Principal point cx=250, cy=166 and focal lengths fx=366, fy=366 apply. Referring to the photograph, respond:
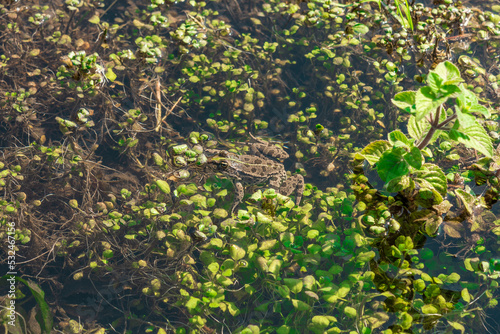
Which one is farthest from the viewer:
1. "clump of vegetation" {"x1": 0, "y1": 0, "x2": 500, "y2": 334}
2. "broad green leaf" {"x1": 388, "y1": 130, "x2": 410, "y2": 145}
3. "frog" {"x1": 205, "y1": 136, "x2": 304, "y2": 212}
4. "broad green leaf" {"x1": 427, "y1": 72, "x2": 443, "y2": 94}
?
"frog" {"x1": 205, "y1": 136, "x2": 304, "y2": 212}

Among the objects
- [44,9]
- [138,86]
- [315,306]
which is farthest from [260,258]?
[44,9]

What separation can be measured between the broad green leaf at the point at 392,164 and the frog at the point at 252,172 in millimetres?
1807

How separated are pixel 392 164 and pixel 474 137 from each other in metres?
0.59

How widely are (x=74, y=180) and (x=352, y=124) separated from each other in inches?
155

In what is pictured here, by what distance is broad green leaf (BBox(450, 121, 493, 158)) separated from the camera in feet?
8.63

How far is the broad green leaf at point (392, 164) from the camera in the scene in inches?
111

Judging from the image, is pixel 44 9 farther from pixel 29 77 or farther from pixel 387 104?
pixel 387 104

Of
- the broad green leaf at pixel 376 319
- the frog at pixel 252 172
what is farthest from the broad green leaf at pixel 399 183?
the frog at pixel 252 172

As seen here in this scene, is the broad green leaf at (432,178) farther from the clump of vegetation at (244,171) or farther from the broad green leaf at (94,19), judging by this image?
the broad green leaf at (94,19)

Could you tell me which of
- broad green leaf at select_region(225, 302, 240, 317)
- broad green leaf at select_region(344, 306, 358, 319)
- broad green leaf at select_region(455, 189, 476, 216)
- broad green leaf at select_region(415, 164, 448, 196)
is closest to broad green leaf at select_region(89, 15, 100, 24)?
broad green leaf at select_region(225, 302, 240, 317)

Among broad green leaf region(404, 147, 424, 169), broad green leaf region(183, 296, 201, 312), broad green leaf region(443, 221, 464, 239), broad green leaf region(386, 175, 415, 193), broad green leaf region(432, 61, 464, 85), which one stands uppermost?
broad green leaf region(432, 61, 464, 85)

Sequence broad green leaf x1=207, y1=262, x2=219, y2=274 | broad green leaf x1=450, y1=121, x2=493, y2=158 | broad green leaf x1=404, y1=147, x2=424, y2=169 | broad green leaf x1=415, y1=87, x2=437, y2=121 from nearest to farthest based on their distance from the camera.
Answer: broad green leaf x1=415, y1=87, x2=437, y2=121
broad green leaf x1=450, y1=121, x2=493, y2=158
broad green leaf x1=404, y1=147, x2=424, y2=169
broad green leaf x1=207, y1=262, x2=219, y2=274

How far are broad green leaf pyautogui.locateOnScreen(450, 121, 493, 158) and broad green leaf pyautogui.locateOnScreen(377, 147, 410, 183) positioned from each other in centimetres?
38

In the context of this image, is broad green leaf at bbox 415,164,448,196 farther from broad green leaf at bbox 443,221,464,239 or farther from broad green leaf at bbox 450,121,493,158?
broad green leaf at bbox 443,221,464,239
